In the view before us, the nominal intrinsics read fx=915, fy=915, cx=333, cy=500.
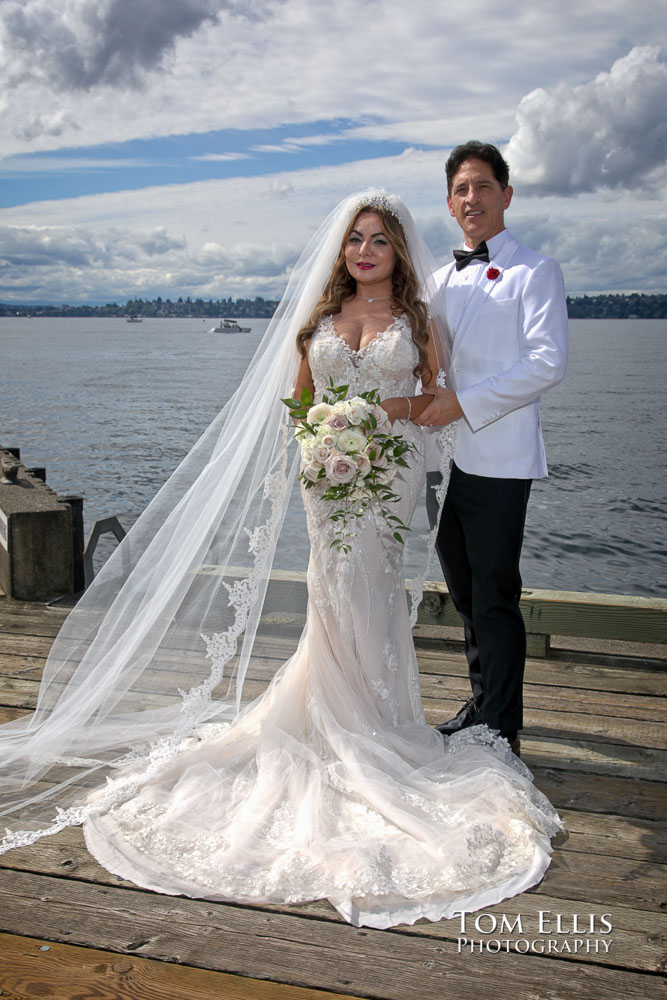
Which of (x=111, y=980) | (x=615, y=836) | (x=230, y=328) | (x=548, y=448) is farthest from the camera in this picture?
(x=230, y=328)

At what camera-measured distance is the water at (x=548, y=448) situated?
15.4 metres

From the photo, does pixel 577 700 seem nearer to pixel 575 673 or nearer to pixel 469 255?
pixel 575 673

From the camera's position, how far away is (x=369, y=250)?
11.9ft

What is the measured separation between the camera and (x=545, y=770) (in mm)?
3701

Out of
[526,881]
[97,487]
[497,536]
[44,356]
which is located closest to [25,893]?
[526,881]

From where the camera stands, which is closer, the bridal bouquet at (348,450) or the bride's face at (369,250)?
the bridal bouquet at (348,450)

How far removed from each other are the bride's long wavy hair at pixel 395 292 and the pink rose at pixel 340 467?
599 millimetres

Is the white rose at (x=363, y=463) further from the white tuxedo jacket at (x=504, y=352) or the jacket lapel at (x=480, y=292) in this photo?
the jacket lapel at (x=480, y=292)

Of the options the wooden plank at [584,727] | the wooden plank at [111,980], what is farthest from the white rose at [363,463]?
the wooden plank at [111,980]

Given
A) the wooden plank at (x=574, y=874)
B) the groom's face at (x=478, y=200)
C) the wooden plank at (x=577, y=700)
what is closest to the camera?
the wooden plank at (x=574, y=874)

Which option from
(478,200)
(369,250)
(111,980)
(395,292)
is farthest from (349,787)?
(478,200)

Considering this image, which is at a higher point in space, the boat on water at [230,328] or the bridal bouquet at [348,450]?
the boat on water at [230,328]

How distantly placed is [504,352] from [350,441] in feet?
2.67

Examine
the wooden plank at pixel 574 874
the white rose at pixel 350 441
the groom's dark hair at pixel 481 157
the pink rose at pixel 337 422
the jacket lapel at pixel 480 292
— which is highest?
the groom's dark hair at pixel 481 157
